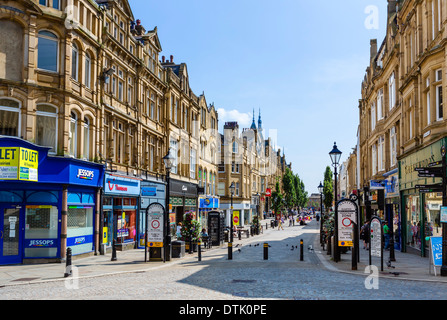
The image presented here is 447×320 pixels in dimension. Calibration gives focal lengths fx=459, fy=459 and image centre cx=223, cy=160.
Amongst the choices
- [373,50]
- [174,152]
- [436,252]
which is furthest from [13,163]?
[373,50]

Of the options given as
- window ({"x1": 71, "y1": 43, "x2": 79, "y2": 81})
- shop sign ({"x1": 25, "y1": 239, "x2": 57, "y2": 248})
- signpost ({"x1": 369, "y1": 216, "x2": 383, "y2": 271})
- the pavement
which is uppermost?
window ({"x1": 71, "y1": 43, "x2": 79, "y2": 81})

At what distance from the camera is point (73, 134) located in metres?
23.0

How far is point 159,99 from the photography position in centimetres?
3625

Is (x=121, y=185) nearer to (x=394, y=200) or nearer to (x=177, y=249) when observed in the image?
(x=177, y=249)

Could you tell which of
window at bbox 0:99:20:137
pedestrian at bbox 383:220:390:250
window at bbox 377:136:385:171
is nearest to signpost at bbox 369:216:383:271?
pedestrian at bbox 383:220:390:250

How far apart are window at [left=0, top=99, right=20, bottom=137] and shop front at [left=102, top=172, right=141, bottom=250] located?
6.28m

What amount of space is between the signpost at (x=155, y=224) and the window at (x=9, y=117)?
6873 millimetres

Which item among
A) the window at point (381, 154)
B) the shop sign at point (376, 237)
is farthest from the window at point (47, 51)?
the window at point (381, 154)

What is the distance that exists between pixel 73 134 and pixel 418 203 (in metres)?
18.1

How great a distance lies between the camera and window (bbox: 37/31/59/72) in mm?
21172

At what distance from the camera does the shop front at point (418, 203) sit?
70.3 ft

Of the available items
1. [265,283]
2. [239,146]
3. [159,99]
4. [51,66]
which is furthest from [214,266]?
[239,146]

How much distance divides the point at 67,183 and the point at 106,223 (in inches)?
218

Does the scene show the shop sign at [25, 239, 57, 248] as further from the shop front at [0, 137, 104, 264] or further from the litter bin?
Result: the litter bin
